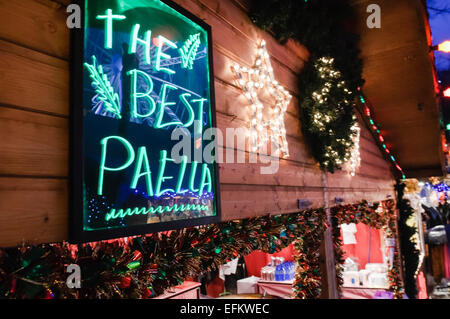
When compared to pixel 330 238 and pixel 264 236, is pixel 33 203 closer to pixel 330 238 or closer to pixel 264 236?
pixel 264 236

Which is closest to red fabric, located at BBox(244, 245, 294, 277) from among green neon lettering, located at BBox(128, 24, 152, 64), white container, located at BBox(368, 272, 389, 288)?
white container, located at BBox(368, 272, 389, 288)

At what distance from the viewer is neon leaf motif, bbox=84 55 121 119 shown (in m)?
1.27

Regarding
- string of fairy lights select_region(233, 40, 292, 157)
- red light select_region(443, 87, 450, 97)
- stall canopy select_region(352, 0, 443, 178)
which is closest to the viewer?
string of fairy lights select_region(233, 40, 292, 157)

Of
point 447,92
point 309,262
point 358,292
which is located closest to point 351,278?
point 358,292

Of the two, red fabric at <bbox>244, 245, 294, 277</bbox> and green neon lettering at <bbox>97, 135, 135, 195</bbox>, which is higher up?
green neon lettering at <bbox>97, 135, 135, 195</bbox>

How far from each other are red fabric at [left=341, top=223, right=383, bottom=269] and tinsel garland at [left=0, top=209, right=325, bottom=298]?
5.58 m

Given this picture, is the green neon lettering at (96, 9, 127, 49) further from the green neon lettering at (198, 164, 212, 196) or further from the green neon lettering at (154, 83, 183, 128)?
the green neon lettering at (198, 164, 212, 196)

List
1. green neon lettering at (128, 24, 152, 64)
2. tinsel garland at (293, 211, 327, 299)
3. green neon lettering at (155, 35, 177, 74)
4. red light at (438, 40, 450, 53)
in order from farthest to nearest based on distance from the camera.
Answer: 1. red light at (438, 40, 450, 53)
2. tinsel garland at (293, 211, 327, 299)
3. green neon lettering at (155, 35, 177, 74)
4. green neon lettering at (128, 24, 152, 64)

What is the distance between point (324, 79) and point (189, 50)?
189cm

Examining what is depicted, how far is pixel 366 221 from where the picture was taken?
465 cm

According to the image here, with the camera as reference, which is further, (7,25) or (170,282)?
(170,282)

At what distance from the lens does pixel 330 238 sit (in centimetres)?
344

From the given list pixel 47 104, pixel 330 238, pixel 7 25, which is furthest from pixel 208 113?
pixel 330 238
